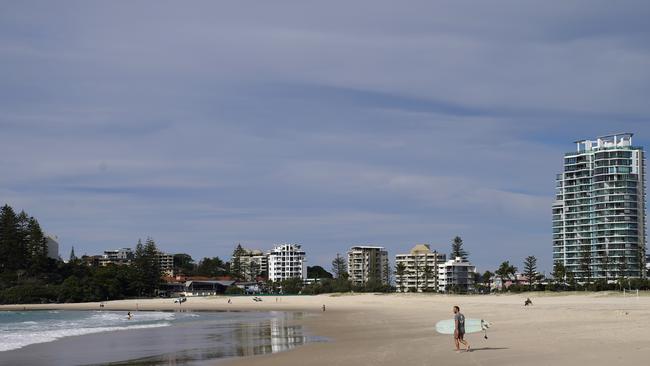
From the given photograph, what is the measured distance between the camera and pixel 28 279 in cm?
12569

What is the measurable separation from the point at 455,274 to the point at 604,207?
41648mm

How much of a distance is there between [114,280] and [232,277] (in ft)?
173

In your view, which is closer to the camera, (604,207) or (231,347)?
(231,347)

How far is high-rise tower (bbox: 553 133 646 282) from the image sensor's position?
117312 millimetres

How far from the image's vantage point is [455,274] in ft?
504

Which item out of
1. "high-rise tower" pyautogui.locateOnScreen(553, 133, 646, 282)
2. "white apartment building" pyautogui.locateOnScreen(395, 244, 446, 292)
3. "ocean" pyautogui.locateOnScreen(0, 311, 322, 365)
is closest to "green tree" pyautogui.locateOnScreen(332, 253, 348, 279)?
"white apartment building" pyautogui.locateOnScreen(395, 244, 446, 292)

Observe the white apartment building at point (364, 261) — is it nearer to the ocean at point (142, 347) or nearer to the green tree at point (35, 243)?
the green tree at point (35, 243)

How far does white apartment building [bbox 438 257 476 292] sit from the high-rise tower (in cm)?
2948

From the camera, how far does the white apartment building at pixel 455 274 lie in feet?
498

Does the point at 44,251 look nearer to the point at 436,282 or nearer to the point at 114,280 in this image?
the point at 114,280

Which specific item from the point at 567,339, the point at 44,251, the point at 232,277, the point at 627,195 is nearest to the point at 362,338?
the point at 567,339

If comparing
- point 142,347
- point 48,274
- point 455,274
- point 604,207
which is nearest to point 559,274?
point 604,207

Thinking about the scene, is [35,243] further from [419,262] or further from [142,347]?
[142,347]

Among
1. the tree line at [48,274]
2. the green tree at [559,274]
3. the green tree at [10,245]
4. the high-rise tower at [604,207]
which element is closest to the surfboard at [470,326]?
the green tree at [559,274]
